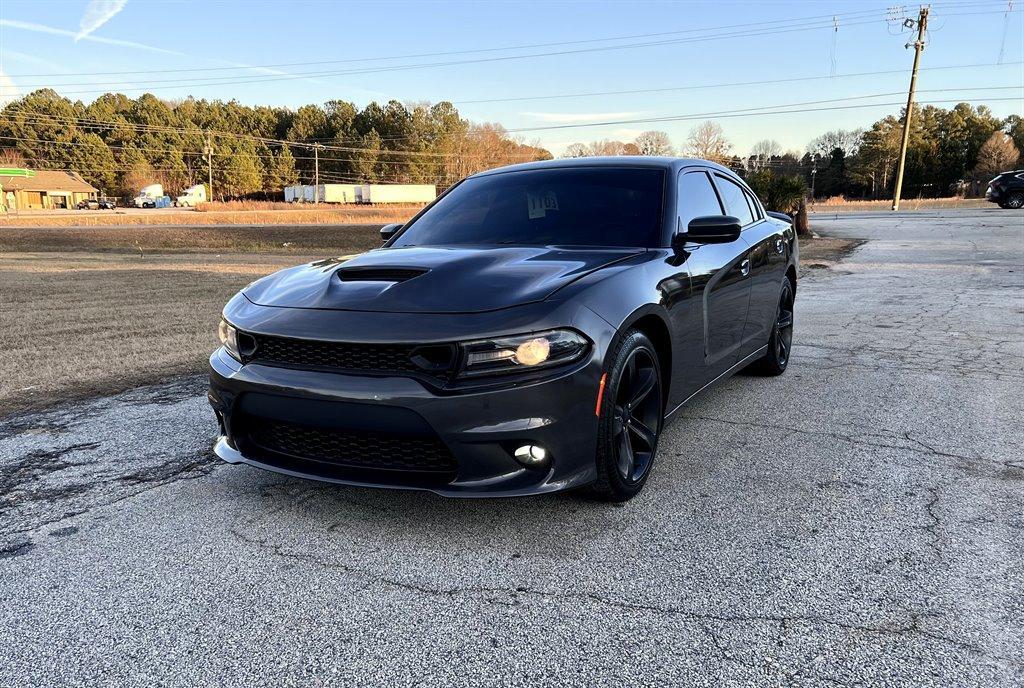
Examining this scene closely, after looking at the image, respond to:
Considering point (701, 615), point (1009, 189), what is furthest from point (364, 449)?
point (1009, 189)

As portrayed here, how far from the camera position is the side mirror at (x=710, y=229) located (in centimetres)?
366

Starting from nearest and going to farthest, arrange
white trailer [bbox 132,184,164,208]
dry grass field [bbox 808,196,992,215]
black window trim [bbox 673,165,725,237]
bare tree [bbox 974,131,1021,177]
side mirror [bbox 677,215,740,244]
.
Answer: side mirror [bbox 677,215,740,244] < black window trim [bbox 673,165,725,237] < dry grass field [bbox 808,196,992,215] < bare tree [bbox 974,131,1021,177] < white trailer [bbox 132,184,164,208]

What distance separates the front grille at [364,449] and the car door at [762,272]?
2.69 metres

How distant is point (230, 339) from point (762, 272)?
140 inches

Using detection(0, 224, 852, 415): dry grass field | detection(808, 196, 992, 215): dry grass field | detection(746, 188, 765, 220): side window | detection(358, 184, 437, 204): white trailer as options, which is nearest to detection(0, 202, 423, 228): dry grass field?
detection(0, 224, 852, 415): dry grass field

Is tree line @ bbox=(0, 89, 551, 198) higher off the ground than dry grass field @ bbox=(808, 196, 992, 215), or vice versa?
tree line @ bbox=(0, 89, 551, 198)

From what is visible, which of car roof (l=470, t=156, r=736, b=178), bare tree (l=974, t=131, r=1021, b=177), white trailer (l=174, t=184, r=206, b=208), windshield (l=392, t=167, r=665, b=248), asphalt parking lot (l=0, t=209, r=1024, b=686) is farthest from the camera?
white trailer (l=174, t=184, r=206, b=208)

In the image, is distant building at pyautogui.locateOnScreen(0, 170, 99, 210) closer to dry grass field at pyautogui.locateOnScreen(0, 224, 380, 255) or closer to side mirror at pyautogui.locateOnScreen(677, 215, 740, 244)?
dry grass field at pyautogui.locateOnScreen(0, 224, 380, 255)

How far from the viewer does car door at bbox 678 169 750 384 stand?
394cm

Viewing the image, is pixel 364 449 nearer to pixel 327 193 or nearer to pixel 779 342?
pixel 779 342

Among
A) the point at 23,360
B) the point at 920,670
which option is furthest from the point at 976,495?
the point at 23,360

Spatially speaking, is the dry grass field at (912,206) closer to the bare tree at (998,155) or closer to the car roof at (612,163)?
the bare tree at (998,155)

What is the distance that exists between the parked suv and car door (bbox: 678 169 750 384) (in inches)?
1479

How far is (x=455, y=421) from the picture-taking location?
2.59 meters
